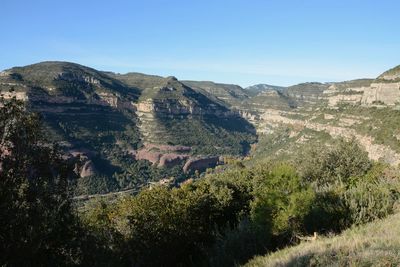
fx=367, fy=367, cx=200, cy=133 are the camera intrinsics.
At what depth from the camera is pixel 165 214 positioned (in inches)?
1080

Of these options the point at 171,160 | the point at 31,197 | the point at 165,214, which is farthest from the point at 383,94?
the point at 31,197

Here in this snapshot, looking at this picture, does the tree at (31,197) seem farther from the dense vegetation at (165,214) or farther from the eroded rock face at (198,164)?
the eroded rock face at (198,164)

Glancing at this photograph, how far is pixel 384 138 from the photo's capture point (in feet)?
295

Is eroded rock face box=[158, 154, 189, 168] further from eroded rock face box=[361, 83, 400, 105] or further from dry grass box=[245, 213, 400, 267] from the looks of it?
dry grass box=[245, 213, 400, 267]

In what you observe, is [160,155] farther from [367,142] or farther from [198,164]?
[367,142]

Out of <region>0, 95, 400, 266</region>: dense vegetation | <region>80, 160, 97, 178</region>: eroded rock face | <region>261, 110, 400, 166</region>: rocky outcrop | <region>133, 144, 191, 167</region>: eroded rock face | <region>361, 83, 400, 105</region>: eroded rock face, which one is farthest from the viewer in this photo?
<region>133, 144, 191, 167</region>: eroded rock face

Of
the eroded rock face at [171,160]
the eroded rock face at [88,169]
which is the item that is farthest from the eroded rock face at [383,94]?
the eroded rock face at [88,169]

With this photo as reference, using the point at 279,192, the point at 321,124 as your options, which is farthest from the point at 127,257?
the point at 321,124

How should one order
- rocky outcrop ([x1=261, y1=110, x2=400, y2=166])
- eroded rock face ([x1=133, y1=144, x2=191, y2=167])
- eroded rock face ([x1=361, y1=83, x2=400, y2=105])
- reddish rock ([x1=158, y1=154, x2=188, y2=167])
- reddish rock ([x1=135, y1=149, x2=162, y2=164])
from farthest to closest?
reddish rock ([x1=135, y1=149, x2=162, y2=164])
eroded rock face ([x1=133, y1=144, x2=191, y2=167])
reddish rock ([x1=158, y1=154, x2=188, y2=167])
eroded rock face ([x1=361, y1=83, x2=400, y2=105])
rocky outcrop ([x1=261, y1=110, x2=400, y2=166])

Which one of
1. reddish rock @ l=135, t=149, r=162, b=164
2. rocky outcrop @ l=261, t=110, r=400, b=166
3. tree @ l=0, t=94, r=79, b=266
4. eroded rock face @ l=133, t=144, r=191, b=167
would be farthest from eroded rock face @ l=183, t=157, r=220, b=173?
tree @ l=0, t=94, r=79, b=266

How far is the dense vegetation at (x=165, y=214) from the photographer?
14086 mm

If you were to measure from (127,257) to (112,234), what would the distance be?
5.81ft

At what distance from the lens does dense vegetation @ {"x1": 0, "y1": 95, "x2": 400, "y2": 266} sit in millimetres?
14086

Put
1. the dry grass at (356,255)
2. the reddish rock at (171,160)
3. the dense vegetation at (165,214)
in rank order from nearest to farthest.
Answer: the dry grass at (356,255) → the dense vegetation at (165,214) → the reddish rock at (171,160)
